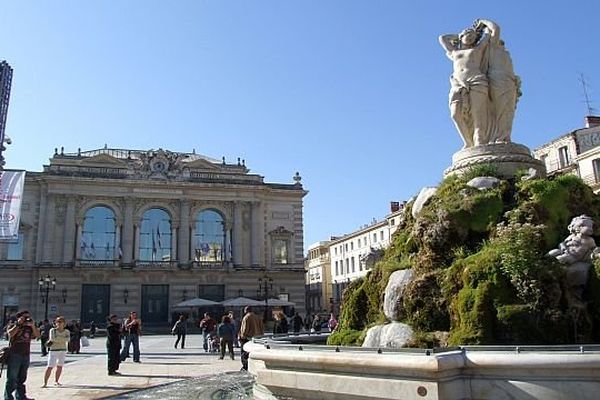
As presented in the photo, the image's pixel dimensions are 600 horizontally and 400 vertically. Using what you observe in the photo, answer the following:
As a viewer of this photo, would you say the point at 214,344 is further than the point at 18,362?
Yes

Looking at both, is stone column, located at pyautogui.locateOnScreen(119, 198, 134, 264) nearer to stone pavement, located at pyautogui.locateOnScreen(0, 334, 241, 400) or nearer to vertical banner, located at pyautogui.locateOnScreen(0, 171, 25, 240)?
vertical banner, located at pyautogui.locateOnScreen(0, 171, 25, 240)

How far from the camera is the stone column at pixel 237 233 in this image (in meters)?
52.7

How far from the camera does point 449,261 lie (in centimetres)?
993

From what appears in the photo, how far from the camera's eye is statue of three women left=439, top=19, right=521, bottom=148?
1248cm

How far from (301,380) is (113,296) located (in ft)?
147

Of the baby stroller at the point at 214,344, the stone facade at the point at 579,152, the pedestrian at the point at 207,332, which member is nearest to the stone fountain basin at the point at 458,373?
the baby stroller at the point at 214,344

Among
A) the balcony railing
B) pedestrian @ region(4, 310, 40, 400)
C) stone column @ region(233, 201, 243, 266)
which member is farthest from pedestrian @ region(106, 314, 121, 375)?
stone column @ region(233, 201, 243, 266)

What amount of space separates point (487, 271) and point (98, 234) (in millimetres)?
46341

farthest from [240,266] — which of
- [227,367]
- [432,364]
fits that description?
[432,364]

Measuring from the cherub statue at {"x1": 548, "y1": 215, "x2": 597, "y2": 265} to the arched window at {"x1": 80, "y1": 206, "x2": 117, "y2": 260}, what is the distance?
1808 inches

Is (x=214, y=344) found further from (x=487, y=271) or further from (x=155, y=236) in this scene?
(x=155, y=236)

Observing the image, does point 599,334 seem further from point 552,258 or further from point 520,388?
point 520,388

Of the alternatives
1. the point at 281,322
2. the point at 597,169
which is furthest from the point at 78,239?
the point at 597,169

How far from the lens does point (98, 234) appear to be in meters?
50.1
